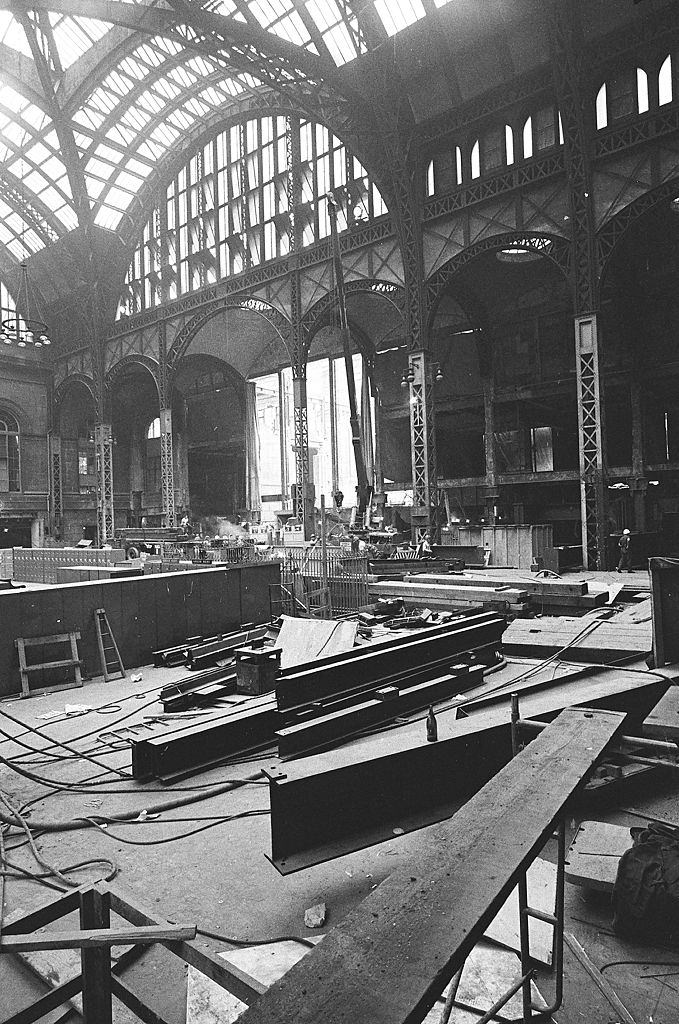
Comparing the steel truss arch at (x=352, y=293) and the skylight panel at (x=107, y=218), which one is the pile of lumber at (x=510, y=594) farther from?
the skylight panel at (x=107, y=218)

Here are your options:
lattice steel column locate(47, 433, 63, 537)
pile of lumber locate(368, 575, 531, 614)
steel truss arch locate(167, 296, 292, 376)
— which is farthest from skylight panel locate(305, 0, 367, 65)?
lattice steel column locate(47, 433, 63, 537)

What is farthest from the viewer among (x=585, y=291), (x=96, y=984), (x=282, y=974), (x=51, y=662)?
(x=585, y=291)

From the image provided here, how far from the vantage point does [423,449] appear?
2128 cm

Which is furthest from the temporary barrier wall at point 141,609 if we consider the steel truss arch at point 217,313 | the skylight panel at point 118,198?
the skylight panel at point 118,198

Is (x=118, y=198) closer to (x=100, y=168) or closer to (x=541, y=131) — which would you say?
(x=100, y=168)

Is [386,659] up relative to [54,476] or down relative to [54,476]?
Answer: down

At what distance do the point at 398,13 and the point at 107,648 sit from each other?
22.5 metres

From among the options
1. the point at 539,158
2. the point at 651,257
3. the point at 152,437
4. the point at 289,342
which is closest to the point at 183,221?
the point at 289,342

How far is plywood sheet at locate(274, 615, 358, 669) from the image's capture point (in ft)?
27.5

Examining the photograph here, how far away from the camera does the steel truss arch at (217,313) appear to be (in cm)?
2709

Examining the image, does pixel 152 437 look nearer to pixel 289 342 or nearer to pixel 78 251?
pixel 78 251

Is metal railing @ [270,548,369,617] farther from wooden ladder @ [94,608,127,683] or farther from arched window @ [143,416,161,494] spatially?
arched window @ [143,416,161,494]

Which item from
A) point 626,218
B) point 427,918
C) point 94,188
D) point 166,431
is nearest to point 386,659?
point 427,918

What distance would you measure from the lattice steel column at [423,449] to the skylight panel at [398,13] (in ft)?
36.1
